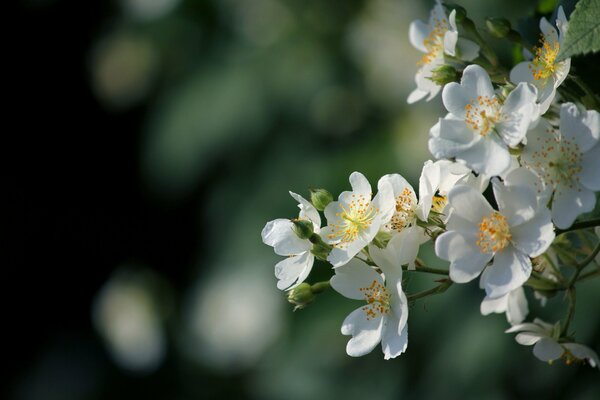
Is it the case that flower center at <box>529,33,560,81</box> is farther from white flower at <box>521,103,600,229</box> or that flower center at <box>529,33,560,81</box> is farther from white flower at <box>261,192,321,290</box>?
white flower at <box>261,192,321,290</box>

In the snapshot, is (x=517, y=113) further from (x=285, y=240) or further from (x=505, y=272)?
(x=285, y=240)

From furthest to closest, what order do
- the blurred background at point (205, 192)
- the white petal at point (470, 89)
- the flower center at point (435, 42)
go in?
the blurred background at point (205, 192), the flower center at point (435, 42), the white petal at point (470, 89)

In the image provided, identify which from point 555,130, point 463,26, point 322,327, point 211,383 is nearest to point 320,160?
point 322,327

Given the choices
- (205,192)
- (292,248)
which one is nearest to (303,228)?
(292,248)

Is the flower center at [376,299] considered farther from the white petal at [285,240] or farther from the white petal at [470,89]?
the white petal at [470,89]

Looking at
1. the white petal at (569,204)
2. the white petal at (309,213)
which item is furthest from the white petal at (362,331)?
the white petal at (569,204)

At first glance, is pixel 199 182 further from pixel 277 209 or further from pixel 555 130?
pixel 555 130
